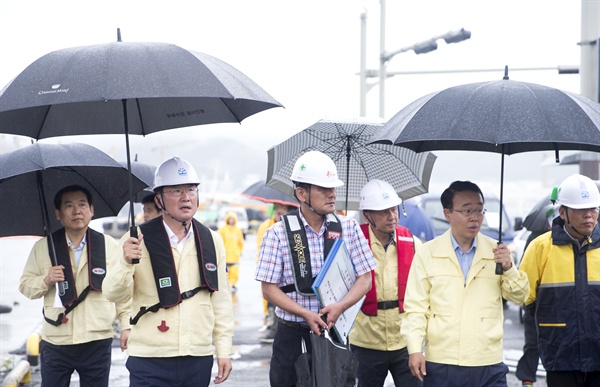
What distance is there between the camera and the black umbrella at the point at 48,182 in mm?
6020

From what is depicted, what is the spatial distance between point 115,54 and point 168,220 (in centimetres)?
110

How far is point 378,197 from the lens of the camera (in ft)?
20.3

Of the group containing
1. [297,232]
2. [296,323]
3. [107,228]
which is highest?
[297,232]

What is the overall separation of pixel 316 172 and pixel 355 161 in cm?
166

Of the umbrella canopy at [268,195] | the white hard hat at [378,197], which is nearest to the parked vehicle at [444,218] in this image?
the umbrella canopy at [268,195]

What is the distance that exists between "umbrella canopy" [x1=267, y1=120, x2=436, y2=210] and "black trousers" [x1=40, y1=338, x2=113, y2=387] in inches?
73.3

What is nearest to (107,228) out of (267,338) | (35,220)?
(267,338)

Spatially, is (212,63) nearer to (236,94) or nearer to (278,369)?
(236,94)

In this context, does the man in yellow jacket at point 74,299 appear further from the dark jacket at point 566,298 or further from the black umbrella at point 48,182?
the dark jacket at point 566,298

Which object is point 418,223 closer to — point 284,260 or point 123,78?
point 284,260

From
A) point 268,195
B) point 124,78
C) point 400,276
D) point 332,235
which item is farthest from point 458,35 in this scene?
point 124,78

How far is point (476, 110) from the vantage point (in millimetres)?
4867

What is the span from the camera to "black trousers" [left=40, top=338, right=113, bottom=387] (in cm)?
602

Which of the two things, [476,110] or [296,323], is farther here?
[296,323]
